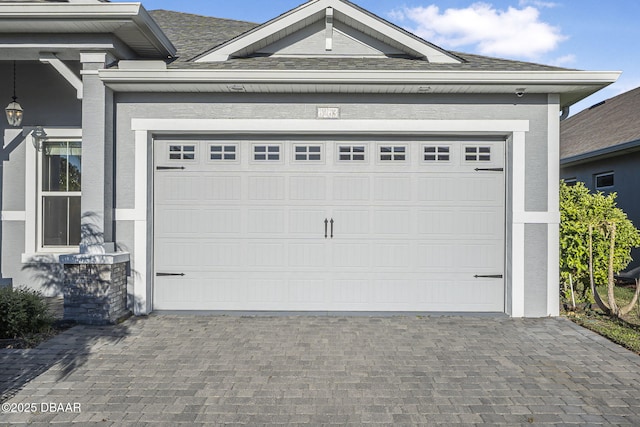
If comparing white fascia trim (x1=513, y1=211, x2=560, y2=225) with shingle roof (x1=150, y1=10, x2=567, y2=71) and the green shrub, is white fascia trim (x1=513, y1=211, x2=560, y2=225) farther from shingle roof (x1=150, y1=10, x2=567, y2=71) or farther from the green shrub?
the green shrub

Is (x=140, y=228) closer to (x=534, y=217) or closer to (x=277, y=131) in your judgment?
(x=277, y=131)

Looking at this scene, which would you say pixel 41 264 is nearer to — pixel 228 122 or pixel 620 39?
pixel 228 122

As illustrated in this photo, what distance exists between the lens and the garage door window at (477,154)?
6.03 metres

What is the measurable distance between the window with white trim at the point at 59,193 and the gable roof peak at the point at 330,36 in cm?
285

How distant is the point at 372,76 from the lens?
549 cm

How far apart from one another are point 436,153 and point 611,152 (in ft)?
22.4

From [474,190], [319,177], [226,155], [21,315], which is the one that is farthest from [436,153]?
[21,315]

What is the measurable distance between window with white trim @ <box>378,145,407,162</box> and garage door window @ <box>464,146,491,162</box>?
916mm

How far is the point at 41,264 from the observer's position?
265 inches

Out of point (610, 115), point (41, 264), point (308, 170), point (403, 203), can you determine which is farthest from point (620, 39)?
point (41, 264)

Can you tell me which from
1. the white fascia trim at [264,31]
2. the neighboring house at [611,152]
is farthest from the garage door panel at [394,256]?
the neighboring house at [611,152]

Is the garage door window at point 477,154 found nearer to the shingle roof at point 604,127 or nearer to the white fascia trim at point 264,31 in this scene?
the white fascia trim at point 264,31

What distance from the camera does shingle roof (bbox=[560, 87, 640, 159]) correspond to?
10.5 metres

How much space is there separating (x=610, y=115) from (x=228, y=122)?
12.7m
